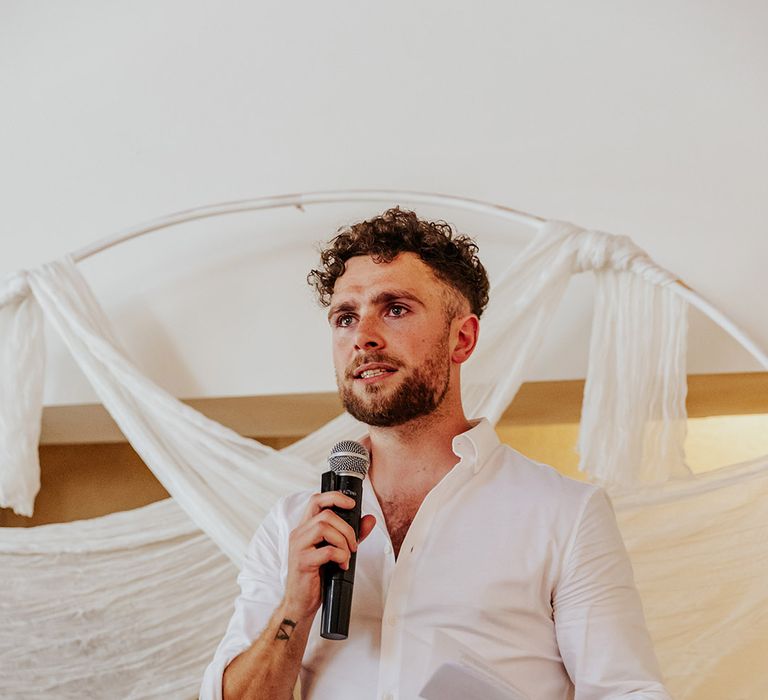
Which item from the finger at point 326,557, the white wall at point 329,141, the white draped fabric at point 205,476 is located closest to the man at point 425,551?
the finger at point 326,557

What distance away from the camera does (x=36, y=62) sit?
2.75 m

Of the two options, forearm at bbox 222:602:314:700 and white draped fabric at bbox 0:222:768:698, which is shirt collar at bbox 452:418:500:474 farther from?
white draped fabric at bbox 0:222:768:698

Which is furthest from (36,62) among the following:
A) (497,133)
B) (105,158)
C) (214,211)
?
(497,133)

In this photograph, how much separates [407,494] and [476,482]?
98 mm

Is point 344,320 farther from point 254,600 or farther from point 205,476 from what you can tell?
point 205,476

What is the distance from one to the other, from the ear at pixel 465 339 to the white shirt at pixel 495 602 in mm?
169

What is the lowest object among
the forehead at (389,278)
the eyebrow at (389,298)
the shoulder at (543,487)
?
the shoulder at (543,487)

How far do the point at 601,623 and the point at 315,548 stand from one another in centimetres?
35

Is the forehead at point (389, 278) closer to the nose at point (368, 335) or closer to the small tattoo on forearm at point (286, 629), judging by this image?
the nose at point (368, 335)

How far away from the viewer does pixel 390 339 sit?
54.7 inches

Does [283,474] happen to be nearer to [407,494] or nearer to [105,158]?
[407,494]

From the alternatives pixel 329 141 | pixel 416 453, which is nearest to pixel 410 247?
pixel 416 453

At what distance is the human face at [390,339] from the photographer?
136cm

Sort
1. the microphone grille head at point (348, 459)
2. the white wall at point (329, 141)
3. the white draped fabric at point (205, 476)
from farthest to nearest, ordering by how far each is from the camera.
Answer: the white wall at point (329, 141) → the white draped fabric at point (205, 476) → the microphone grille head at point (348, 459)
